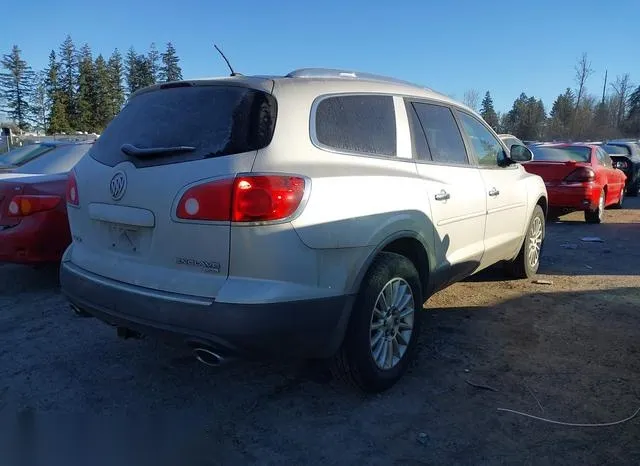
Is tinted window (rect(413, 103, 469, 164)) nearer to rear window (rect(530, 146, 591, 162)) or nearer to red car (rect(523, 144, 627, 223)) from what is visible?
red car (rect(523, 144, 627, 223))

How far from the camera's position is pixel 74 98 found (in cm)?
6281

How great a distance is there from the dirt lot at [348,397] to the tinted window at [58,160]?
5.00 feet

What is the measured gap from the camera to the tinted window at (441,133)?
3.93 m

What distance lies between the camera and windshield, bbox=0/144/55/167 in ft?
21.9

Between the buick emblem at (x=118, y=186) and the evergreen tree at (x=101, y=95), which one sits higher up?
the evergreen tree at (x=101, y=95)

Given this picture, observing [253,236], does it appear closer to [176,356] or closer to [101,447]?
[101,447]

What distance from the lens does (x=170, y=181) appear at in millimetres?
2711

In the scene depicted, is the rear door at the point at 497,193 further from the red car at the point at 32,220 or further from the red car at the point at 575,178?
the red car at the point at 575,178

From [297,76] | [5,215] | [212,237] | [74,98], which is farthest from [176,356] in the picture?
[74,98]

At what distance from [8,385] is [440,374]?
2.76 m

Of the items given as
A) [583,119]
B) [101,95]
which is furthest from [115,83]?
[583,119]

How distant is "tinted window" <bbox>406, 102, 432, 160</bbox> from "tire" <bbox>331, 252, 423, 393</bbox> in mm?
776

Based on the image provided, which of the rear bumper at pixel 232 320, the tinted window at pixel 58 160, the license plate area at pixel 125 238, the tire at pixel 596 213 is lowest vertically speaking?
the tire at pixel 596 213

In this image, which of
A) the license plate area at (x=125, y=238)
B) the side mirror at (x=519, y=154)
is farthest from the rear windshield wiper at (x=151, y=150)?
the side mirror at (x=519, y=154)
